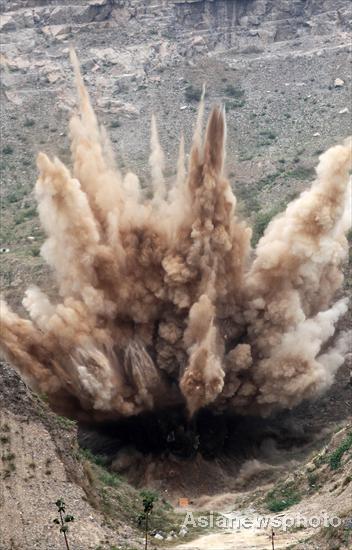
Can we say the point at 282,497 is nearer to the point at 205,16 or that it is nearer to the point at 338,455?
the point at 338,455

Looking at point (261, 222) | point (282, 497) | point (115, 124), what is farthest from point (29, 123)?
point (282, 497)

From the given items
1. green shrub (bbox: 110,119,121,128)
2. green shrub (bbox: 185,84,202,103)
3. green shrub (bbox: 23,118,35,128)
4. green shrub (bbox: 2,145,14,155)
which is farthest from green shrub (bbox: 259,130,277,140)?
green shrub (bbox: 2,145,14,155)

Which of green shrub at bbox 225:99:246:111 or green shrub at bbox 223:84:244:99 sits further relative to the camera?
green shrub at bbox 223:84:244:99

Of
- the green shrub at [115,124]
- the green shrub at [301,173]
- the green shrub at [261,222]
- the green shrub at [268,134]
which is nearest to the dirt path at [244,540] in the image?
the green shrub at [261,222]

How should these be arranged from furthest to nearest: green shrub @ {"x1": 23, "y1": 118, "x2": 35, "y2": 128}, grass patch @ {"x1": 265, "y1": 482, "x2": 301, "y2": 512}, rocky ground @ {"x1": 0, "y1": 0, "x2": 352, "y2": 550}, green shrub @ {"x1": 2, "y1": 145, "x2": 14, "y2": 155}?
green shrub @ {"x1": 23, "y1": 118, "x2": 35, "y2": 128}
green shrub @ {"x1": 2, "y1": 145, "x2": 14, "y2": 155}
rocky ground @ {"x1": 0, "y1": 0, "x2": 352, "y2": 550}
grass patch @ {"x1": 265, "y1": 482, "x2": 301, "y2": 512}

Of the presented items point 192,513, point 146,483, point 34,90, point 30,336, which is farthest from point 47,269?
point 34,90

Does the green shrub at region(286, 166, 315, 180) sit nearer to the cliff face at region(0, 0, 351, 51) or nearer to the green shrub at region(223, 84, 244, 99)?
the green shrub at region(223, 84, 244, 99)
